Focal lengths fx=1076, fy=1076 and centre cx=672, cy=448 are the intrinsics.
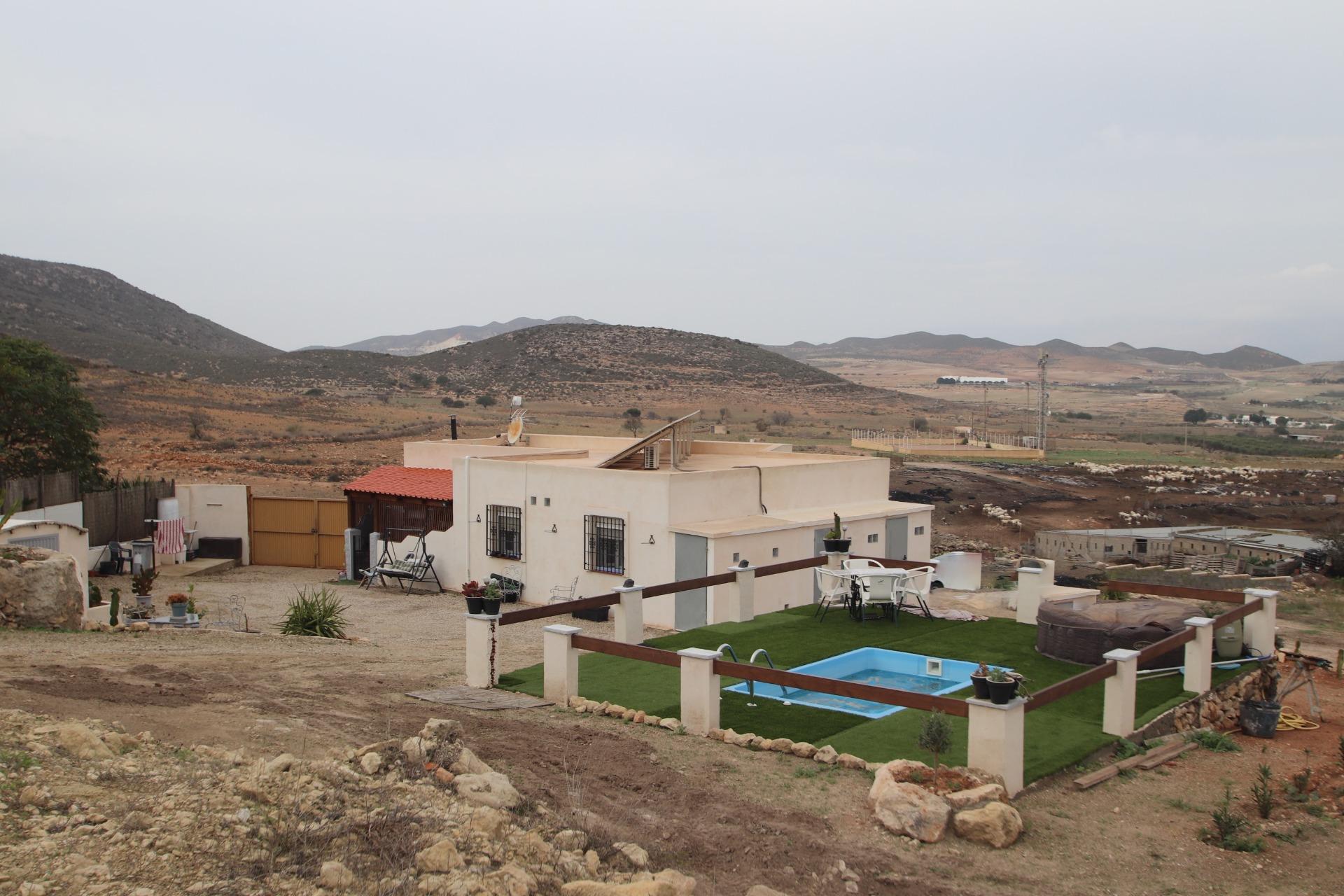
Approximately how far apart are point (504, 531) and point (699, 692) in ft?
45.1

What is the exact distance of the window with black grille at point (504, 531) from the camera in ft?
74.5

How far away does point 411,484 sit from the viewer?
26250mm

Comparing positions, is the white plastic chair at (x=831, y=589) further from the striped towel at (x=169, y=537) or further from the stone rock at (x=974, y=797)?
the striped towel at (x=169, y=537)

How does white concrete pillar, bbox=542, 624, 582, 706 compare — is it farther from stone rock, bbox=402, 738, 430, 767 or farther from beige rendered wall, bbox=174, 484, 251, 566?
beige rendered wall, bbox=174, 484, 251, 566

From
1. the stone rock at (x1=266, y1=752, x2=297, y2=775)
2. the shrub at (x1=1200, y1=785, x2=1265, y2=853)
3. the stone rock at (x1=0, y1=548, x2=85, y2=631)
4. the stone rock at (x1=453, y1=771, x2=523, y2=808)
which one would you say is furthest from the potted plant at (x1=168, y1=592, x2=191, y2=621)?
the shrub at (x1=1200, y1=785, x2=1265, y2=853)

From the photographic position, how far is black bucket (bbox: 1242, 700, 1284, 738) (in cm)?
1187

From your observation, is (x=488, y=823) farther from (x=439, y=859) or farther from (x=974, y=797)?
(x=974, y=797)

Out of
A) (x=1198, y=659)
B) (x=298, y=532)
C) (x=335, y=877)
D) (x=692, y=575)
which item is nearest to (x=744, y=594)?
(x=692, y=575)

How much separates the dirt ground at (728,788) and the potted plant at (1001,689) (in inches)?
31.9

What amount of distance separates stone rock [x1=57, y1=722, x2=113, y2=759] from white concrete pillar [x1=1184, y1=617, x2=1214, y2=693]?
10.5 metres

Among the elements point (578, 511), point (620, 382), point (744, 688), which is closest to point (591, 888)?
point (744, 688)

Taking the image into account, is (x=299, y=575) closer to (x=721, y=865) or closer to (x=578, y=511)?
(x=578, y=511)

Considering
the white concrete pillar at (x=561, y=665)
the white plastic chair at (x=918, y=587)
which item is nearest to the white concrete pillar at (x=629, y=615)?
the white concrete pillar at (x=561, y=665)

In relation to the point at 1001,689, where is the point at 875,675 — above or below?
below
